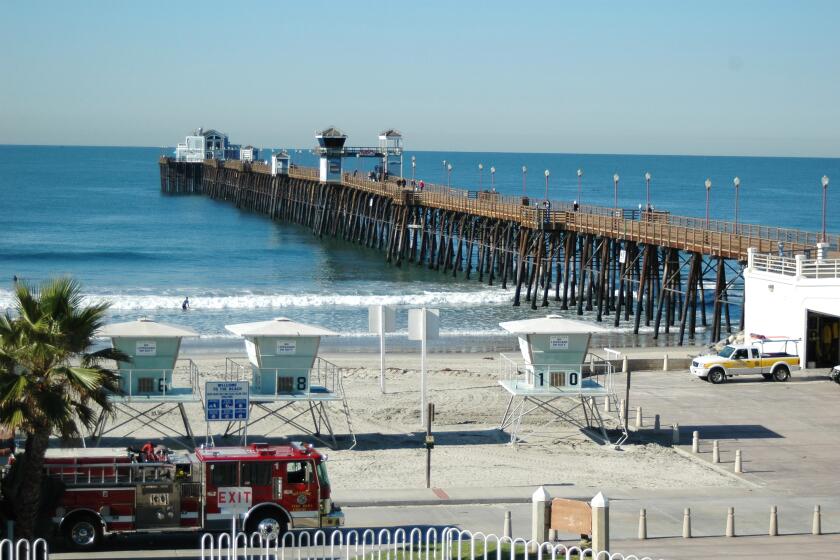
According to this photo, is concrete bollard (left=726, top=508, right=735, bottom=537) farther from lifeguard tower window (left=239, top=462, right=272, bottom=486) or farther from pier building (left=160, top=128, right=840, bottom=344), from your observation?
pier building (left=160, top=128, right=840, bottom=344)

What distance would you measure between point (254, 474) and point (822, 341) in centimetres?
1882

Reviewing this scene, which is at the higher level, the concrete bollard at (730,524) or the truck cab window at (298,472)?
the truck cab window at (298,472)

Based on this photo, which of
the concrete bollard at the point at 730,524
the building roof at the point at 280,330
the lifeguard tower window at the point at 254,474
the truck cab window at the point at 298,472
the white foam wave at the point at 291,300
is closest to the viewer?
the lifeguard tower window at the point at 254,474

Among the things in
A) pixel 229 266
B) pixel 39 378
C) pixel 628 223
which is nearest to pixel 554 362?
pixel 39 378

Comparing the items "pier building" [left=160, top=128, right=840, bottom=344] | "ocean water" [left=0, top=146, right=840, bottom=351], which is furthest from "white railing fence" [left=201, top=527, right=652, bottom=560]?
"ocean water" [left=0, top=146, right=840, bottom=351]

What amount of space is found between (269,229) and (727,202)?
207 ft

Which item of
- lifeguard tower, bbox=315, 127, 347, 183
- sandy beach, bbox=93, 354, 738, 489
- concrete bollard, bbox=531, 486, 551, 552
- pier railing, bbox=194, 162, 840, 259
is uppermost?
lifeguard tower, bbox=315, 127, 347, 183

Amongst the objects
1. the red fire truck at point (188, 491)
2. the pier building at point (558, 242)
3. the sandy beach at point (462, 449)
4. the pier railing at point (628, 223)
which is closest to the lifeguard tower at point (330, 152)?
the pier building at point (558, 242)

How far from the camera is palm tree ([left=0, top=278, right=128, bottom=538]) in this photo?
14398 mm

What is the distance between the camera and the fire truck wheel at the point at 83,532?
1568 cm

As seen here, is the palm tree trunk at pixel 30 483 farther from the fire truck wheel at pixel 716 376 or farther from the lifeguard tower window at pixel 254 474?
the fire truck wheel at pixel 716 376

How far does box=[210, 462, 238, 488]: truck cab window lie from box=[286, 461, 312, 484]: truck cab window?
0.71m

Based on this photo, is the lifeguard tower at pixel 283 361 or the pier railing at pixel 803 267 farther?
the pier railing at pixel 803 267

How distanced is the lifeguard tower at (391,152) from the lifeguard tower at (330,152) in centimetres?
475
